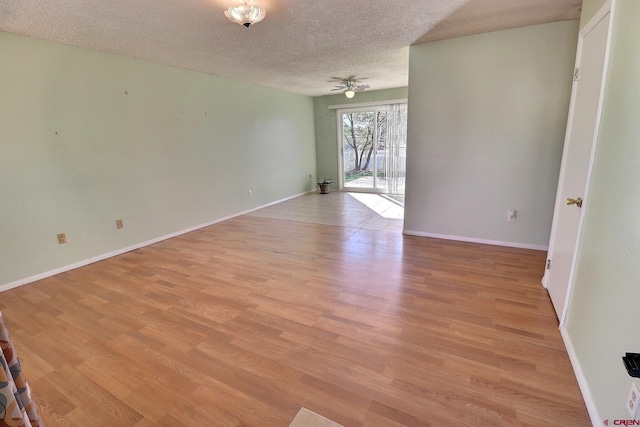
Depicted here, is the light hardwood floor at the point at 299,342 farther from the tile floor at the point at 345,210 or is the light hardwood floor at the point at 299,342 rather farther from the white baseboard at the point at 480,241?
the tile floor at the point at 345,210

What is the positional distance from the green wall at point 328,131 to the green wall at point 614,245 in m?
5.50

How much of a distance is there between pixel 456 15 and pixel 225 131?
3.66 metres

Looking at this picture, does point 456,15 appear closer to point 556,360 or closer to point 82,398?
point 556,360

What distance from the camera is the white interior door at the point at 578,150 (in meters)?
1.69

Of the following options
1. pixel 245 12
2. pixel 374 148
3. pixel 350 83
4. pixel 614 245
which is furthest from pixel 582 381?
pixel 374 148

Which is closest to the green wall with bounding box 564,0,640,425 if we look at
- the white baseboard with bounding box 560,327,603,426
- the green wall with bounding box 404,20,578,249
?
the white baseboard with bounding box 560,327,603,426

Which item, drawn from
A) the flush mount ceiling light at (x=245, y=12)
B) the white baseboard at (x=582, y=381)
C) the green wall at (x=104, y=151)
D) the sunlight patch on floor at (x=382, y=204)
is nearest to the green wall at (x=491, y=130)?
the sunlight patch on floor at (x=382, y=204)

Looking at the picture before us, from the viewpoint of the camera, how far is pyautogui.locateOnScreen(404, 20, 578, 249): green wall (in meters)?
2.97

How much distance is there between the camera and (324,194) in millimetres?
7086

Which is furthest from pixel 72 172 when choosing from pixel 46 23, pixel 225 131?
pixel 225 131

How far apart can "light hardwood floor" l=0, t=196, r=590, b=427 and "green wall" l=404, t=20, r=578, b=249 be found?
569 mm

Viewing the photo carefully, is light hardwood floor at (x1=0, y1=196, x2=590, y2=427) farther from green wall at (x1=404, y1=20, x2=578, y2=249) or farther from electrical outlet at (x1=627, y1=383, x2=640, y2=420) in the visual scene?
green wall at (x1=404, y1=20, x2=578, y2=249)

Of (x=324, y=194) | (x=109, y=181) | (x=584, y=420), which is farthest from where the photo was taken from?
(x=324, y=194)

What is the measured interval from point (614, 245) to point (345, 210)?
13.9 ft
